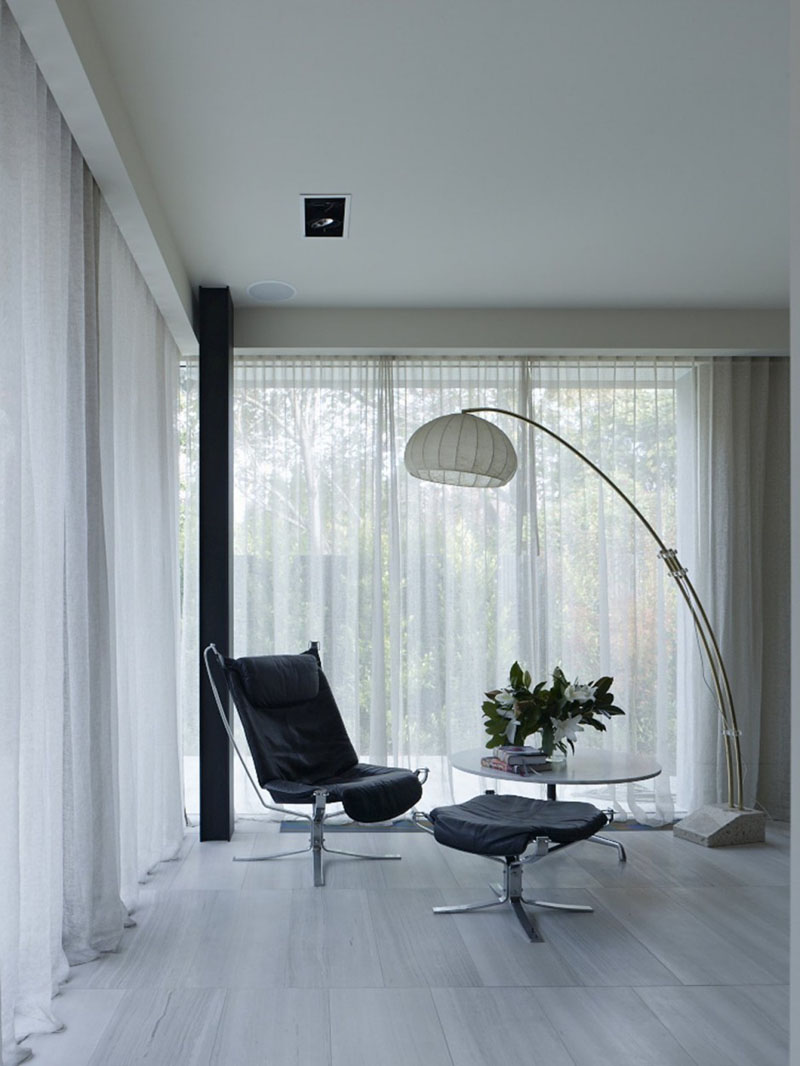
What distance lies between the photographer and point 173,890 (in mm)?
4211

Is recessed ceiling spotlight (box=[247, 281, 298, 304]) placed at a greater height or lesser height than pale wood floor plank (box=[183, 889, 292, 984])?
greater

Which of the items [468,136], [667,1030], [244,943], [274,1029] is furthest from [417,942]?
[468,136]

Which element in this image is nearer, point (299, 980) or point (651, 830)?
point (299, 980)

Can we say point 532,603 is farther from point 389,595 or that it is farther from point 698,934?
point 698,934

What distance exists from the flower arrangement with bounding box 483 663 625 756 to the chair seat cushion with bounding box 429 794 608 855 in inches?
13.4

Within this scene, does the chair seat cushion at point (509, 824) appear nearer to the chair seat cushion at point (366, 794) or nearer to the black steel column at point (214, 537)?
the chair seat cushion at point (366, 794)

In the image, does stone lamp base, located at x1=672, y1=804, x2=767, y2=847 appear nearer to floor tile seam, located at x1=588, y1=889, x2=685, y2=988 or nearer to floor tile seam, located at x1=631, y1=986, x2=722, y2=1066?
floor tile seam, located at x1=588, y1=889, x2=685, y2=988

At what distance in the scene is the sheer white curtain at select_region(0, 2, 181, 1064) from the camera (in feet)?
8.07

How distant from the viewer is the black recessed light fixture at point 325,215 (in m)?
4.07

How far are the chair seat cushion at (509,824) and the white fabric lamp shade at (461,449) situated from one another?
4.82ft

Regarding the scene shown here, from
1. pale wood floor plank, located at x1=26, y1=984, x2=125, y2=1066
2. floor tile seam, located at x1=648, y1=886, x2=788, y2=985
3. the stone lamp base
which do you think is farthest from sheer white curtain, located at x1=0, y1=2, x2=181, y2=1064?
the stone lamp base

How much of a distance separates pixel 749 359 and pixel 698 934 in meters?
3.40

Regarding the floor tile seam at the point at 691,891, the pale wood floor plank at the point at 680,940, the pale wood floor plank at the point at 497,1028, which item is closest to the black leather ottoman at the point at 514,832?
the pale wood floor plank at the point at 680,940

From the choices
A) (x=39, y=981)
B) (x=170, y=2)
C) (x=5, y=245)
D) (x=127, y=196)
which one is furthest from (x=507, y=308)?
(x=39, y=981)
